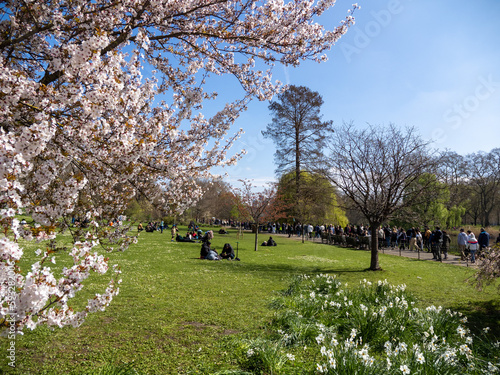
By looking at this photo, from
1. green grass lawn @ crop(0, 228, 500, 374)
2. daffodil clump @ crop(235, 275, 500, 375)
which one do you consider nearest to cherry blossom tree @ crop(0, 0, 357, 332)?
green grass lawn @ crop(0, 228, 500, 374)

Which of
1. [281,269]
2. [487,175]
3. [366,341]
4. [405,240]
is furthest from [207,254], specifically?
[487,175]

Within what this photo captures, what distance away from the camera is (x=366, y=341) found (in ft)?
14.9

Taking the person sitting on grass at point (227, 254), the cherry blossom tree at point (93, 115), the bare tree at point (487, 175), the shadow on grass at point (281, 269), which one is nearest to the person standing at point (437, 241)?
the shadow on grass at point (281, 269)

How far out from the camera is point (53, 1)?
3.97m

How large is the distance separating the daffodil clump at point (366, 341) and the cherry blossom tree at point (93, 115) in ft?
7.70

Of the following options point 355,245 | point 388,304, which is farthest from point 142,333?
point 355,245

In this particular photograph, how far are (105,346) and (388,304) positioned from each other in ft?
15.7

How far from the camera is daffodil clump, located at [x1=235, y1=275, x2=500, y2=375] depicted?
3252 mm

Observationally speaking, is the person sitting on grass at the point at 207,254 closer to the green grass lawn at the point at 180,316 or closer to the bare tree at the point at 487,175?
the green grass lawn at the point at 180,316

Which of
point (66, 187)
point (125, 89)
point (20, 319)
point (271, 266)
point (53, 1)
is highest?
point (53, 1)

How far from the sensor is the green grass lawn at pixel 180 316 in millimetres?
3842

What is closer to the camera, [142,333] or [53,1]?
[53,1]

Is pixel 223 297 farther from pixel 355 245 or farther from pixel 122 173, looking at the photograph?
pixel 355 245

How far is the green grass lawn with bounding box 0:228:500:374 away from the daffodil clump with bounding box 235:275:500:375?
0.51 meters
